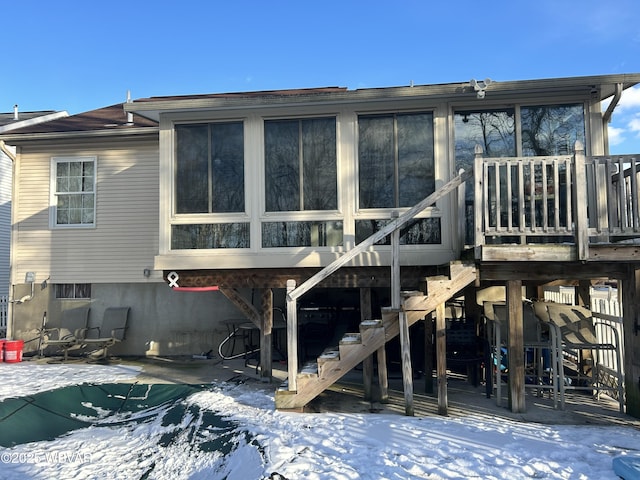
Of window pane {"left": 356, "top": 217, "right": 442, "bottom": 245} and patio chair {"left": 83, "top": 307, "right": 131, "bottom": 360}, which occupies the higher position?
window pane {"left": 356, "top": 217, "right": 442, "bottom": 245}

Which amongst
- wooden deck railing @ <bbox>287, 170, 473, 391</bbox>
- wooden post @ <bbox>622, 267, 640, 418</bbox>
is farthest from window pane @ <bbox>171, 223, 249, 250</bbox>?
wooden post @ <bbox>622, 267, 640, 418</bbox>

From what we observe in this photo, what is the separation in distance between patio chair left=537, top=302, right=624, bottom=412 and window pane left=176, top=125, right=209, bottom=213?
5151mm

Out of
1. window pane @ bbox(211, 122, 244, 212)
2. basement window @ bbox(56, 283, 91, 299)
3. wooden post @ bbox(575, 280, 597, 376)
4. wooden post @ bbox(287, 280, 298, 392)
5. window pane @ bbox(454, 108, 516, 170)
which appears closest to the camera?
wooden post @ bbox(287, 280, 298, 392)

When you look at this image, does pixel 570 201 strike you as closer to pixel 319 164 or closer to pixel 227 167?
pixel 319 164

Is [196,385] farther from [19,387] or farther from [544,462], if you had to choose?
[544,462]

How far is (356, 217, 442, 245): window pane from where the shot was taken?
20.4 ft

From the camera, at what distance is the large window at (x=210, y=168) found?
6594 millimetres

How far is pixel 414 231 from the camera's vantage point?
6250 mm

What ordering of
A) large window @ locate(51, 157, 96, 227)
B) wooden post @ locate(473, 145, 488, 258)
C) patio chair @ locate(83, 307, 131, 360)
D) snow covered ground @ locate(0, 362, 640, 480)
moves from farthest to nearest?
large window @ locate(51, 157, 96, 227)
patio chair @ locate(83, 307, 131, 360)
wooden post @ locate(473, 145, 488, 258)
snow covered ground @ locate(0, 362, 640, 480)

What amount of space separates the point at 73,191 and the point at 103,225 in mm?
1022

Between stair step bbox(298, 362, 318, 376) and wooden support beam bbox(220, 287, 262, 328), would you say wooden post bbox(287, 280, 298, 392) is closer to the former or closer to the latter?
stair step bbox(298, 362, 318, 376)

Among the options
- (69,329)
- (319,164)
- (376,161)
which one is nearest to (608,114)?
(376,161)

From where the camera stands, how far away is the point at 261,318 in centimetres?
686

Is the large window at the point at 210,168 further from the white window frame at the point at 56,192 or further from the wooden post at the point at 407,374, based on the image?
the white window frame at the point at 56,192
